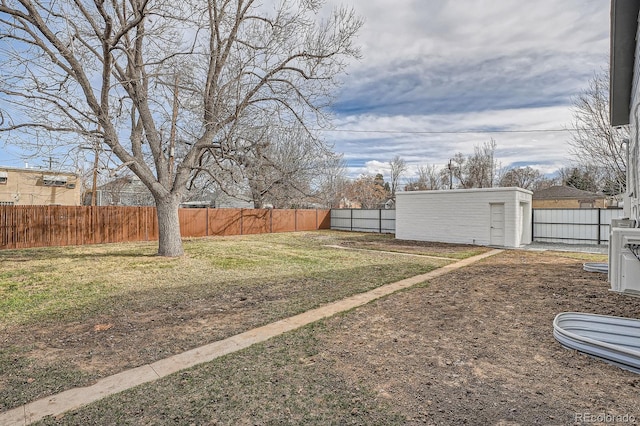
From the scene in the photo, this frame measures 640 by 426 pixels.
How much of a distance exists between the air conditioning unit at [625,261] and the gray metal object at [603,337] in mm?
720

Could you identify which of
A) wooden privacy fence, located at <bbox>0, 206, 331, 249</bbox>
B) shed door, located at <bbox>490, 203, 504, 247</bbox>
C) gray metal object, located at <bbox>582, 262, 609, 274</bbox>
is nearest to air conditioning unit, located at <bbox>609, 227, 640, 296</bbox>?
gray metal object, located at <bbox>582, 262, 609, 274</bbox>

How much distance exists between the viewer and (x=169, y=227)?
32.8ft

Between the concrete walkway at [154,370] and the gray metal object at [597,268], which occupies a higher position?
the gray metal object at [597,268]

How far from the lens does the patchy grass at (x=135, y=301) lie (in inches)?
126

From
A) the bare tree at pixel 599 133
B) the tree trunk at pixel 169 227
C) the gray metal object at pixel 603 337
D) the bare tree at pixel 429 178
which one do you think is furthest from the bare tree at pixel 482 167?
the gray metal object at pixel 603 337

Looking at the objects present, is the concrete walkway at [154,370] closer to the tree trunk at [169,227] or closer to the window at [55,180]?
the tree trunk at [169,227]

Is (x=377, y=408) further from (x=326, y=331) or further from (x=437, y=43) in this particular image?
(x=437, y=43)

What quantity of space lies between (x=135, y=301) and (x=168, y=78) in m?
6.42

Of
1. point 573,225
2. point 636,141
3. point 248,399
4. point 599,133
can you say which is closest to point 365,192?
point 573,225

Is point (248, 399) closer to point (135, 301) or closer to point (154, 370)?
point (154, 370)

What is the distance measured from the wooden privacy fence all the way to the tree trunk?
6090mm

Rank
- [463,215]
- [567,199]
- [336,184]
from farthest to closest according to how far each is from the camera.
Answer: [336,184] < [567,199] < [463,215]

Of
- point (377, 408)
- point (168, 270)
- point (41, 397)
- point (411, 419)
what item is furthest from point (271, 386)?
point (168, 270)

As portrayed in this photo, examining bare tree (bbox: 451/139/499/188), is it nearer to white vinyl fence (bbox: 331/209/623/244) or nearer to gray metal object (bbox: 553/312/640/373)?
white vinyl fence (bbox: 331/209/623/244)
